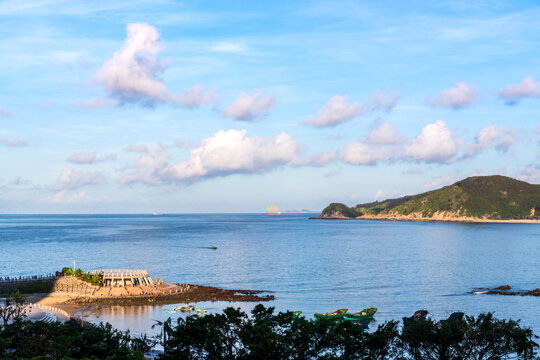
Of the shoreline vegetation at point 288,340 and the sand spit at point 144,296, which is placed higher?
the shoreline vegetation at point 288,340

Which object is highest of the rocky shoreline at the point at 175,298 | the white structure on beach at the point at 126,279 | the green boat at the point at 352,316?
the white structure on beach at the point at 126,279

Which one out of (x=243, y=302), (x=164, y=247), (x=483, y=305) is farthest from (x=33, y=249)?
(x=483, y=305)

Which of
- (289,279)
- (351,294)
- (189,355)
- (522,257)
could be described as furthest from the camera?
(522,257)

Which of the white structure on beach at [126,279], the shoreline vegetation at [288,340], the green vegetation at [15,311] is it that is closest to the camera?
the shoreline vegetation at [288,340]

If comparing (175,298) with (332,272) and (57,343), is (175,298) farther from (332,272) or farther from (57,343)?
(57,343)

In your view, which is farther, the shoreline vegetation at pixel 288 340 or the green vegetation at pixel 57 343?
the shoreline vegetation at pixel 288 340

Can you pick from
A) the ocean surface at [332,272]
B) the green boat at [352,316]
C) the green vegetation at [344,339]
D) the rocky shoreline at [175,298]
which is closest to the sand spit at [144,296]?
the rocky shoreline at [175,298]

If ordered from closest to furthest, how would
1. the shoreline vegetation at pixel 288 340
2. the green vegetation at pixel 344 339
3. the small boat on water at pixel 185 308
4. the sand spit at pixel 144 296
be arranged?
the shoreline vegetation at pixel 288 340 < the green vegetation at pixel 344 339 < the small boat on water at pixel 185 308 < the sand spit at pixel 144 296

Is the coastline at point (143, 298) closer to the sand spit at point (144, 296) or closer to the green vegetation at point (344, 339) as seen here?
the sand spit at point (144, 296)

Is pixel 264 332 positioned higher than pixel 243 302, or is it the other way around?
pixel 264 332

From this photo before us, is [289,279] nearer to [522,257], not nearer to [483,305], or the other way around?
[483,305]

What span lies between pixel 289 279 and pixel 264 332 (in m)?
77.5

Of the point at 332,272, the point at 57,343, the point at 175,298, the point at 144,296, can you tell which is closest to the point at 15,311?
the point at 57,343

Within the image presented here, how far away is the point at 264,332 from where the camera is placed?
40500mm
